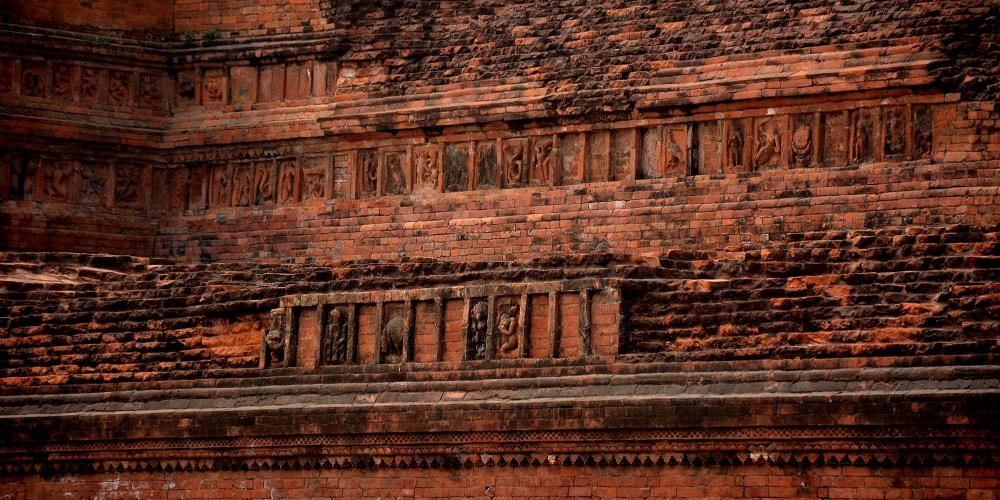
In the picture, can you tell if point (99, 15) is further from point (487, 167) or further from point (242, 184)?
point (487, 167)

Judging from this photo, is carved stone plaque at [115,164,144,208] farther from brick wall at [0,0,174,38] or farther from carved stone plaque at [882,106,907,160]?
carved stone plaque at [882,106,907,160]

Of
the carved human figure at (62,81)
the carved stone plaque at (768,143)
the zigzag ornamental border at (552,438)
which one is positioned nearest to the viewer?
the zigzag ornamental border at (552,438)

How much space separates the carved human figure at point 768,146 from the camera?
29.7 metres

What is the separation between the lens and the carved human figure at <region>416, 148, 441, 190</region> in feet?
105

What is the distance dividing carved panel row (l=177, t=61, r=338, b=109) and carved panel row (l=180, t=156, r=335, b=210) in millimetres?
992

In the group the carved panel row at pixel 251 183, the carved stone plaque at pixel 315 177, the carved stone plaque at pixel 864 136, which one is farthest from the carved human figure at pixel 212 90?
the carved stone plaque at pixel 864 136

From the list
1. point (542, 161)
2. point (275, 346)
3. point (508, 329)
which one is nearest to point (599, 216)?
point (542, 161)

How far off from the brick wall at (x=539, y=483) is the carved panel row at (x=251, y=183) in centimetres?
707

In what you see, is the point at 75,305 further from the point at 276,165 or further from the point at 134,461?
the point at 276,165

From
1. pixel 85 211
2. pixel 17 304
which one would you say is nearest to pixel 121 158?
pixel 85 211

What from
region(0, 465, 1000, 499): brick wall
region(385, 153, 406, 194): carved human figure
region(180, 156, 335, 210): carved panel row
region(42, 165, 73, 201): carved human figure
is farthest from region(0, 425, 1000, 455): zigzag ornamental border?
region(42, 165, 73, 201): carved human figure

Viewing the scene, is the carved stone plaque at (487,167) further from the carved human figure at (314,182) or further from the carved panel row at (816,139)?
the carved panel row at (816,139)

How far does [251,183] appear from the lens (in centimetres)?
3384

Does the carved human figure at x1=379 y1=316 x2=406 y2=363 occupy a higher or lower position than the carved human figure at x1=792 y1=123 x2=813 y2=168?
lower
